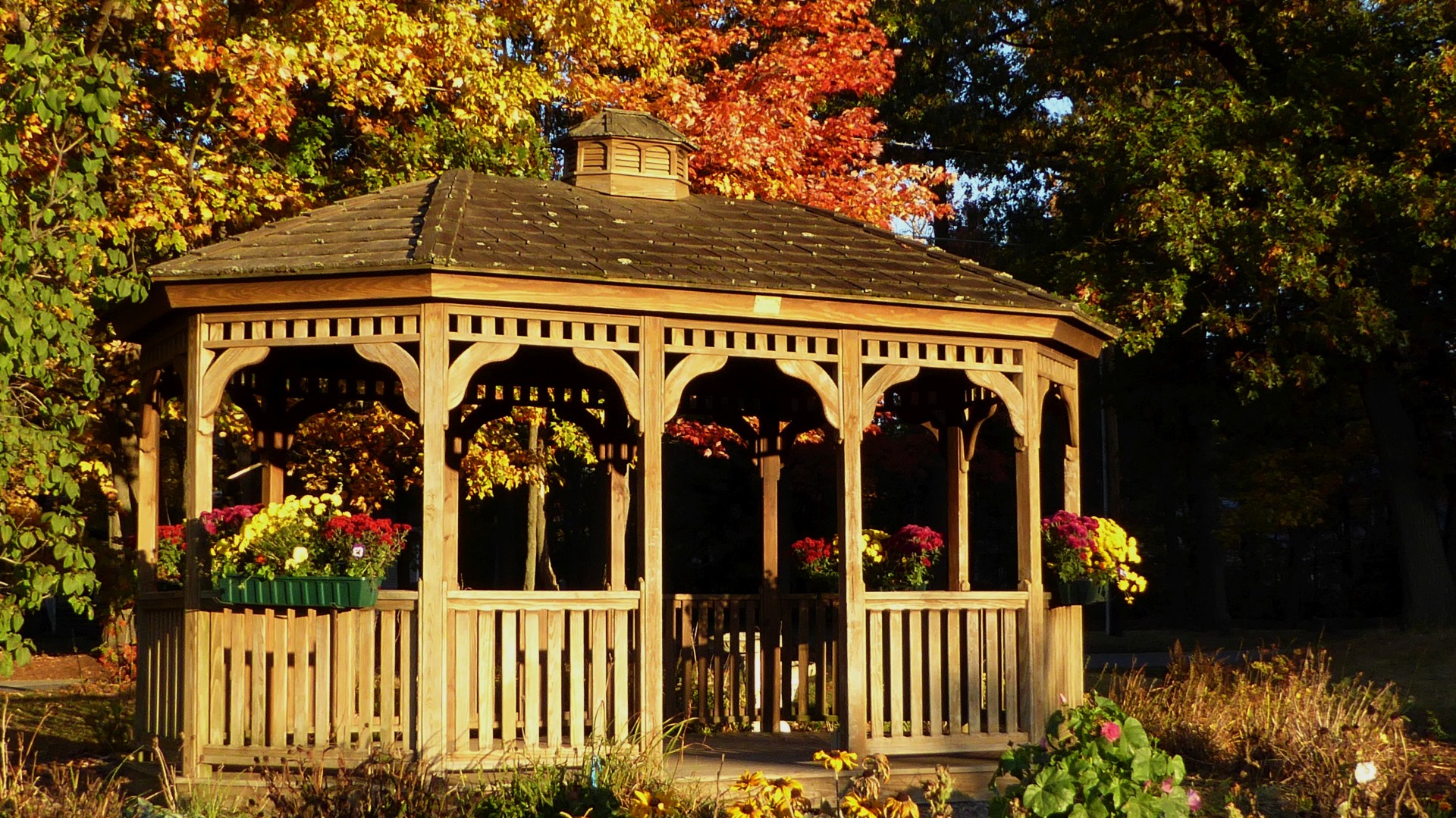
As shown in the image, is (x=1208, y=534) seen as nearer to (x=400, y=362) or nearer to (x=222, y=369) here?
(x=400, y=362)

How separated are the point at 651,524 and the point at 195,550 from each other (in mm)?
2922

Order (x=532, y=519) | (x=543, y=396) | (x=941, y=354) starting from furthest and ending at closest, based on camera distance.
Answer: (x=532, y=519)
(x=543, y=396)
(x=941, y=354)

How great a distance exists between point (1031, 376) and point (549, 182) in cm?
427

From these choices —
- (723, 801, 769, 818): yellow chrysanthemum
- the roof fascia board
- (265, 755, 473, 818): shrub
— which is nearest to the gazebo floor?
(265, 755, 473, 818): shrub

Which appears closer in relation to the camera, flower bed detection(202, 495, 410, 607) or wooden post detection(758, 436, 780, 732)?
flower bed detection(202, 495, 410, 607)

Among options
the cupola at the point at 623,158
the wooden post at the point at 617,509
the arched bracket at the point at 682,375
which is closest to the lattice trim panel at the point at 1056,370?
the arched bracket at the point at 682,375

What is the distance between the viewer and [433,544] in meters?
9.32

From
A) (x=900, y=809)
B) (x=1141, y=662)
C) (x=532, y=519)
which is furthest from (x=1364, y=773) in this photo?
(x=1141, y=662)

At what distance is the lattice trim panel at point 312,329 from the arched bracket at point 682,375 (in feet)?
5.49

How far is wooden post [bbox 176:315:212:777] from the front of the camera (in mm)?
9352

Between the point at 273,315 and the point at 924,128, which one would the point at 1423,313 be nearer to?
the point at 924,128

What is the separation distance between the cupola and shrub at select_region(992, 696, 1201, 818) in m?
7.05

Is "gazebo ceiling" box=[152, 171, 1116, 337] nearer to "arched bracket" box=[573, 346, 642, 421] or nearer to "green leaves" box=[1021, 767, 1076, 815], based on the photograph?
"arched bracket" box=[573, 346, 642, 421]

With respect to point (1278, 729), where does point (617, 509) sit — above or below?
above
